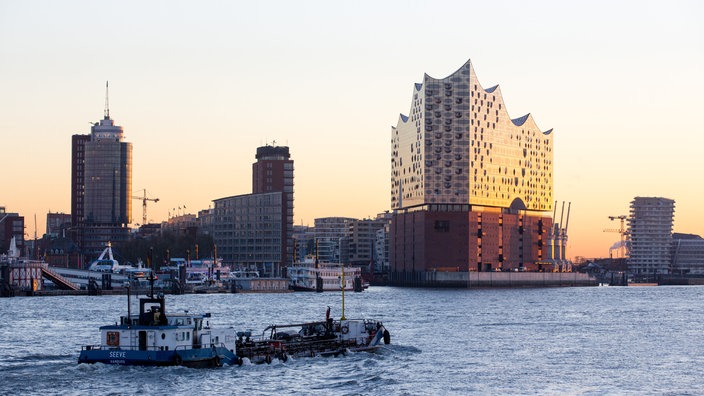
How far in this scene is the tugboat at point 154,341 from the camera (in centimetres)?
7312

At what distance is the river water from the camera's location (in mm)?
71438

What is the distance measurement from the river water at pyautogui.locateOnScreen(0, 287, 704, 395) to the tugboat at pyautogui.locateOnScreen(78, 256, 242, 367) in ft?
2.35

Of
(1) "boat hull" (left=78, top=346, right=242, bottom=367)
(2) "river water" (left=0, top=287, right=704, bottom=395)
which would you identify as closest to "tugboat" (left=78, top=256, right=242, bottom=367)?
(1) "boat hull" (left=78, top=346, right=242, bottom=367)

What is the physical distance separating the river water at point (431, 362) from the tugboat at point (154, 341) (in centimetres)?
72

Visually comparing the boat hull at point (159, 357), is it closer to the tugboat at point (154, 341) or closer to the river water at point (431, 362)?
the tugboat at point (154, 341)

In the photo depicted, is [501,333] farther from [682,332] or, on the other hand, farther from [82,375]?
[82,375]

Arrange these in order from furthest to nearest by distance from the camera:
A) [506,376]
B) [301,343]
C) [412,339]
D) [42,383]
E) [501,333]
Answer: [501,333]
[412,339]
[301,343]
[506,376]
[42,383]

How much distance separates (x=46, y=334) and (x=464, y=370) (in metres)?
45.8

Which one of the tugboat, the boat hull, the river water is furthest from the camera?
the tugboat

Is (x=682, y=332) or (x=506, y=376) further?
(x=682, y=332)

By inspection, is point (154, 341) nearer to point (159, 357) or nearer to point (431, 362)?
point (159, 357)

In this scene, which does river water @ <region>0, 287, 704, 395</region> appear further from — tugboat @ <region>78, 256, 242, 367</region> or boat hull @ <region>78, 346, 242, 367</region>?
tugboat @ <region>78, 256, 242, 367</region>

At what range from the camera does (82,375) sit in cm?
7312

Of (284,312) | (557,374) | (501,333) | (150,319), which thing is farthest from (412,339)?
(284,312)
